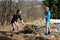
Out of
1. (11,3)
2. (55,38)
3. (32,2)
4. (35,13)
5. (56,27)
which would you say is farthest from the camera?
(35,13)

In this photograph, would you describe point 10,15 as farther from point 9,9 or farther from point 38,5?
point 38,5

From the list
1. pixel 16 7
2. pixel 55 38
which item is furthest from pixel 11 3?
pixel 55 38

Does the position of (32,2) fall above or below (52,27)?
above

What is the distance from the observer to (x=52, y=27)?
19328mm

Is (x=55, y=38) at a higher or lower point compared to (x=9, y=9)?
lower

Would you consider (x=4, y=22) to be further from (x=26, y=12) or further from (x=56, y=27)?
(x=56, y=27)

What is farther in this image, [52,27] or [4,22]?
[4,22]

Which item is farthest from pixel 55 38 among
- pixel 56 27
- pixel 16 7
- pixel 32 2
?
pixel 32 2

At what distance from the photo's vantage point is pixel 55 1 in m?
22.8

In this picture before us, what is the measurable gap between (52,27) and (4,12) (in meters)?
5.03

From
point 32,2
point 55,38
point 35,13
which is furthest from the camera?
point 35,13

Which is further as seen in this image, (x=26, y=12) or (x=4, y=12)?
(x=26, y=12)

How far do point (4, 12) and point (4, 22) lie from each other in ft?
2.95

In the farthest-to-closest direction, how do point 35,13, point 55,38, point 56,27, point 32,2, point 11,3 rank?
point 35,13 < point 32,2 < point 11,3 < point 56,27 < point 55,38
